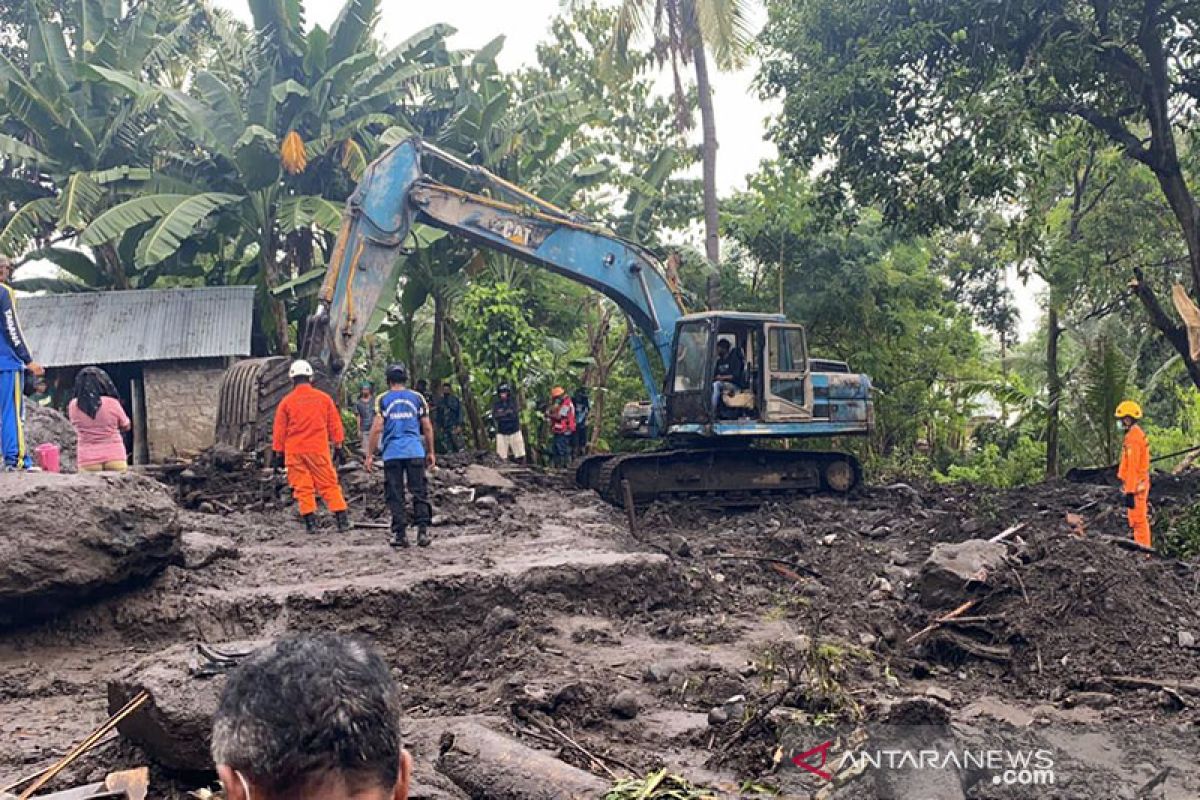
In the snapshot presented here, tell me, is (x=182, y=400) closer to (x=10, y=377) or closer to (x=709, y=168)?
(x=709, y=168)

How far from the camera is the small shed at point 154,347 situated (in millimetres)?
16203

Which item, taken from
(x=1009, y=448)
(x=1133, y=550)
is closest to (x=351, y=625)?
(x=1133, y=550)

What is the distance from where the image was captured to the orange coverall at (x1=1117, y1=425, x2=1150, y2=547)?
938cm

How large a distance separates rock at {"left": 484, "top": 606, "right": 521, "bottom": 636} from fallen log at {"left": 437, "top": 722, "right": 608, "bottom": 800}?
2.31 meters

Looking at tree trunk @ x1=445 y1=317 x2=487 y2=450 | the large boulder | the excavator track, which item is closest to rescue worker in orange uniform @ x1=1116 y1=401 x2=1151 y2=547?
the excavator track

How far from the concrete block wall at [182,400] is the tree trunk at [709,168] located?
26.6ft

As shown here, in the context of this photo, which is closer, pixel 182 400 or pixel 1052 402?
pixel 1052 402

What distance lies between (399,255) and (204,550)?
636 cm

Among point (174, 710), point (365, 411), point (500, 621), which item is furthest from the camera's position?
point (365, 411)

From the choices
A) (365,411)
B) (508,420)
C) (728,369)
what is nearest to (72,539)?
(728,369)

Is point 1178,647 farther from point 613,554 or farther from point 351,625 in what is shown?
point 351,625

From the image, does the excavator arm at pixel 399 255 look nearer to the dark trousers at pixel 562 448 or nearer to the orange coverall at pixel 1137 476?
the dark trousers at pixel 562 448

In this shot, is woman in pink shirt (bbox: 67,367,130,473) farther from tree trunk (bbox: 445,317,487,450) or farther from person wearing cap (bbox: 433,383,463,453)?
tree trunk (bbox: 445,317,487,450)

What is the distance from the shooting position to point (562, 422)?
1752 centimetres
